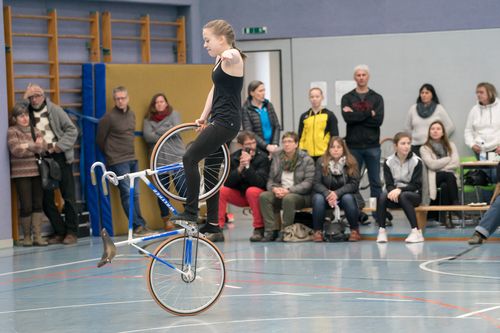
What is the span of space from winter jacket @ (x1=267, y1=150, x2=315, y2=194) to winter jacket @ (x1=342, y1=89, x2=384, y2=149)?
86 centimetres

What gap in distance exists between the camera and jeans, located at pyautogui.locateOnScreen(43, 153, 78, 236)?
1155 centimetres

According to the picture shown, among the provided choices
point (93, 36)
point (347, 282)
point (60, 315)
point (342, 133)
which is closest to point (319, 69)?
point (342, 133)

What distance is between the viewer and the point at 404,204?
10.6 m

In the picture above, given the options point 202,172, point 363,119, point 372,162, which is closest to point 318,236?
point 372,162

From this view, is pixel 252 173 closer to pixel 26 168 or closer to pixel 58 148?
pixel 58 148

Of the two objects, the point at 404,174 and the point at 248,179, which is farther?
the point at 248,179

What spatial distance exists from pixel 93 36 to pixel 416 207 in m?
4.61

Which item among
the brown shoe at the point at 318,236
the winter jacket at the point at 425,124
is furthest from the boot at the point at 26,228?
the winter jacket at the point at 425,124

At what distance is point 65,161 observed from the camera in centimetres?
1162

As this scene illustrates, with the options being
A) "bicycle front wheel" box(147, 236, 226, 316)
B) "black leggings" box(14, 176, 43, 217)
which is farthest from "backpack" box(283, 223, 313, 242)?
"bicycle front wheel" box(147, 236, 226, 316)

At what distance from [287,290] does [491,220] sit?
2.94m

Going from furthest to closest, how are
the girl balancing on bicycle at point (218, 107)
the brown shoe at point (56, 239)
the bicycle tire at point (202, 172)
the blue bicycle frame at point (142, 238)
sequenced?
the brown shoe at point (56, 239)
the bicycle tire at point (202, 172)
the blue bicycle frame at point (142, 238)
the girl balancing on bicycle at point (218, 107)

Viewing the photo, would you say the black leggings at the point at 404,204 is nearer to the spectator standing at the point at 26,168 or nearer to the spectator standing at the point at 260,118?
the spectator standing at the point at 260,118

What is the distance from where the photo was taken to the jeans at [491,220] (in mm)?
9789
